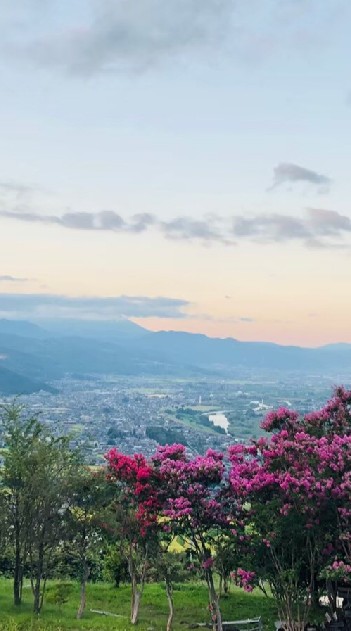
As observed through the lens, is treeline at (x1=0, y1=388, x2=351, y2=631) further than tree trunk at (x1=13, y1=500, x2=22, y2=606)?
No

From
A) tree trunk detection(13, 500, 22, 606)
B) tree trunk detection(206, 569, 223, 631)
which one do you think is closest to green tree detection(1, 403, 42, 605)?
tree trunk detection(13, 500, 22, 606)

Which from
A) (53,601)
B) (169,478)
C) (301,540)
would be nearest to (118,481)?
(169,478)

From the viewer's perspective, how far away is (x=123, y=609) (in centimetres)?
2519

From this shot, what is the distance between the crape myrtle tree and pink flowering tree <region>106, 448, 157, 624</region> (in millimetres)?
2749

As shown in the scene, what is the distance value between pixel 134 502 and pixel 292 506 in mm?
5516

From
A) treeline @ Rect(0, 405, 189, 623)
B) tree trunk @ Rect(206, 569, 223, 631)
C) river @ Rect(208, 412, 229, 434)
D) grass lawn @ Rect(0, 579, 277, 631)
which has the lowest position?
river @ Rect(208, 412, 229, 434)

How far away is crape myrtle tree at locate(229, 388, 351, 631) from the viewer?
17547mm

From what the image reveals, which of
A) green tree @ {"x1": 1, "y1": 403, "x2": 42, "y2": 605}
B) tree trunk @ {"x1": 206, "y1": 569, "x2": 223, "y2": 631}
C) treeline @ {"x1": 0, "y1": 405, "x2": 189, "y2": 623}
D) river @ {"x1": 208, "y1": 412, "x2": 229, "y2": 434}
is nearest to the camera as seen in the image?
tree trunk @ {"x1": 206, "y1": 569, "x2": 223, "y2": 631}

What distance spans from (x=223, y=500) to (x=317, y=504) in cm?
329

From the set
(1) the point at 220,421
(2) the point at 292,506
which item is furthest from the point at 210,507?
(1) the point at 220,421

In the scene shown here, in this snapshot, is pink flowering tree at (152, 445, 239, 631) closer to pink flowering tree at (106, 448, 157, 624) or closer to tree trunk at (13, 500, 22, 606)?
pink flowering tree at (106, 448, 157, 624)

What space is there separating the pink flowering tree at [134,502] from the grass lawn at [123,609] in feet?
7.79

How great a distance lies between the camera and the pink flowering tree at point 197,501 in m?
19.1

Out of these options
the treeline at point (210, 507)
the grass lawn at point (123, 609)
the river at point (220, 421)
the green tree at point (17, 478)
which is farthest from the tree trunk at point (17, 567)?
the river at point (220, 421)
